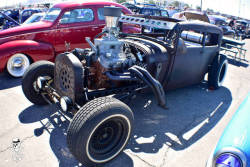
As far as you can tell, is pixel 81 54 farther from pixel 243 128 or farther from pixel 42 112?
pixel 243 128

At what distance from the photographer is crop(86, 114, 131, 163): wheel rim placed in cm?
221

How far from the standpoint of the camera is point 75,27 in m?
5.68

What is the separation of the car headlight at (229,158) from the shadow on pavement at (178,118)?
1163mm

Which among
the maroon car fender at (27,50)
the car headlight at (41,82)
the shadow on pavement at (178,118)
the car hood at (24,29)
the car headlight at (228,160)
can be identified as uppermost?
the car hood at (24,29)

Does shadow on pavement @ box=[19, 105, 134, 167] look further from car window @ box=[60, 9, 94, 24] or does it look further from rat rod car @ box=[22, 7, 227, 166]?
car window @ box=[60, 9, 94, 24]

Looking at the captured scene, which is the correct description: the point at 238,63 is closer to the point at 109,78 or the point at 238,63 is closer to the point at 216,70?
the point at 216,70

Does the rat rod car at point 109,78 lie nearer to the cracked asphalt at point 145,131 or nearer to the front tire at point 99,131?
the front tire at point 99,131

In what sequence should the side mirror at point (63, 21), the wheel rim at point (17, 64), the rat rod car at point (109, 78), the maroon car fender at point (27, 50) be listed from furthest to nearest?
the side mirror at point (63, 21) → the wheel rim at point (17, 64) → the maroon car fender at point (27, 50) → the rat rod car at point (109, 78)

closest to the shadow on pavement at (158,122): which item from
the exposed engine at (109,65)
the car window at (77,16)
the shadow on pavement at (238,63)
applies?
the exposed engine at (109,65)

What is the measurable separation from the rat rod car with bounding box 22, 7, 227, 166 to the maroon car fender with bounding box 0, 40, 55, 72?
196 centimetres

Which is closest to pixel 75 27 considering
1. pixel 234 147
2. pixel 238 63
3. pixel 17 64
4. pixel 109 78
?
pixel 17 64

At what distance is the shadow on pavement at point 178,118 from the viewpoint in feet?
9.22

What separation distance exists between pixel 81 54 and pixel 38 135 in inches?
53.6

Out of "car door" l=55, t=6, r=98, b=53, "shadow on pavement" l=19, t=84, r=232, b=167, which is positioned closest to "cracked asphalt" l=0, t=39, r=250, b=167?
"shadow on pavement" l=19, t=84, r=232, b=167
